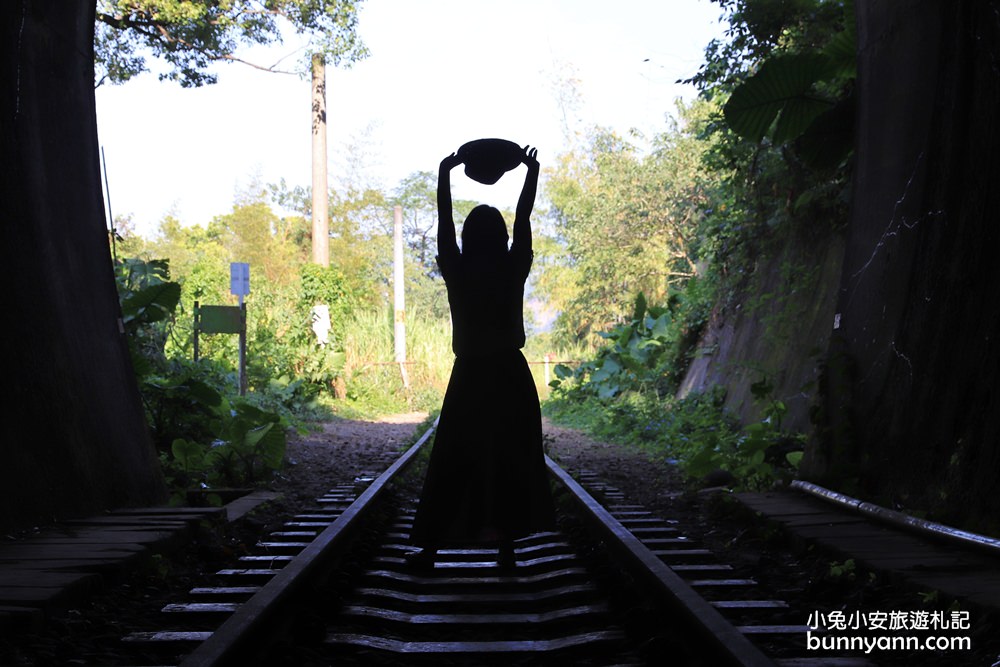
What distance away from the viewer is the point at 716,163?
11.9 m

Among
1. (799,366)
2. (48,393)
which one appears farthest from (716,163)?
(48,393)

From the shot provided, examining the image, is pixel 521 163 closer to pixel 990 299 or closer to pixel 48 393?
pixel 990 299

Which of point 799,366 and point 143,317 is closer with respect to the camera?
point 143,317

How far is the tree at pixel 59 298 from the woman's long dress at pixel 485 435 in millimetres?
2011

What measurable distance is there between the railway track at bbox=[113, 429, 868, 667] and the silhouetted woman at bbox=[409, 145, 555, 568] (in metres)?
0.28

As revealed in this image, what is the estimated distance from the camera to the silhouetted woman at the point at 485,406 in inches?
175

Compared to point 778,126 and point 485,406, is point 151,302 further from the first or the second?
point 778,126

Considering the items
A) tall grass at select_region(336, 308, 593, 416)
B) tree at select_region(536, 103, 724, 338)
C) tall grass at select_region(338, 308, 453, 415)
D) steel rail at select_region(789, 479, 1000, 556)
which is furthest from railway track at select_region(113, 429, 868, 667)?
tree at select_region(536, 103, 724, 338)

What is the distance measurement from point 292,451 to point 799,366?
228 inches

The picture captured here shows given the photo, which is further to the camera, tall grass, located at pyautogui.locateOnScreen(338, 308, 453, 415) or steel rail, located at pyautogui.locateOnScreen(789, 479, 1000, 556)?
tall grass, located at pyautogui.locateOnScreen(338, 308, 453, 415)

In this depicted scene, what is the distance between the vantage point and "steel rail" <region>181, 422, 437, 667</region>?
286 cm

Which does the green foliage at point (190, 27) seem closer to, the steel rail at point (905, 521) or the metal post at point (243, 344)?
the metal post at point (243, 344)

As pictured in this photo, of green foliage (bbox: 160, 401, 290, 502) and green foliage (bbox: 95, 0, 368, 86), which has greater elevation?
green foliage (bbox: 95, 0, 368, 86)

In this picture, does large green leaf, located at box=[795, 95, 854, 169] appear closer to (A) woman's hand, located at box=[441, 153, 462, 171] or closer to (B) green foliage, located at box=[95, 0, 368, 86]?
(A) woman's hand, located at box=[441, 153, 462, 171]
